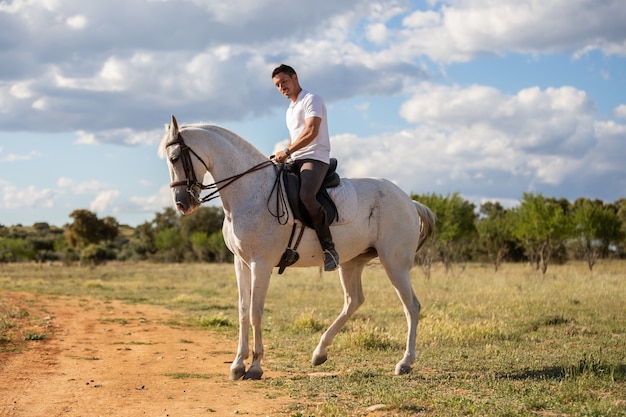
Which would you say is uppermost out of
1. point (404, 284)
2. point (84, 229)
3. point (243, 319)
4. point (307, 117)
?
point (84, 229)

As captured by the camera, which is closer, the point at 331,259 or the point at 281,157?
the point at 331,259

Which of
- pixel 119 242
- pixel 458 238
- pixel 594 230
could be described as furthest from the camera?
pixel 119 242

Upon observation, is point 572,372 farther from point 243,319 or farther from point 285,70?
point 285,70

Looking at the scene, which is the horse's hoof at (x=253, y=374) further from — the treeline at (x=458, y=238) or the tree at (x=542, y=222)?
the tree at (x=542, y=222)

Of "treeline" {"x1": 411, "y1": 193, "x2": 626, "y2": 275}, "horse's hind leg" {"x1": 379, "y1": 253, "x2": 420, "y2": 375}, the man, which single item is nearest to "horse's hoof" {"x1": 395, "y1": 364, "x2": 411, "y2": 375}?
"horse's hind leg" {"x1": 379, "y1": 253, "x2": 420, "y2": 375}

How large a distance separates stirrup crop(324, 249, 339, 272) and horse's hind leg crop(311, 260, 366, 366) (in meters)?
1.05

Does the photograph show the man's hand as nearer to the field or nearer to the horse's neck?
the horse's neck

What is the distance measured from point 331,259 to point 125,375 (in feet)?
10.7

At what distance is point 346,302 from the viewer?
9.35 m

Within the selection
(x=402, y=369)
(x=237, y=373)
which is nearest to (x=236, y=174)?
(x=237, y=373)

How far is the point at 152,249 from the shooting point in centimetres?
8281

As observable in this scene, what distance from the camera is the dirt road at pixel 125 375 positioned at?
6820 millimetres

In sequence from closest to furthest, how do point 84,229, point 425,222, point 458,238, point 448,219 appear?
point 425,222 → point 448,219 → point 458,238 → point 84,229

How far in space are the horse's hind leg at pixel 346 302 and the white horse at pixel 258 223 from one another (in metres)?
0.02
